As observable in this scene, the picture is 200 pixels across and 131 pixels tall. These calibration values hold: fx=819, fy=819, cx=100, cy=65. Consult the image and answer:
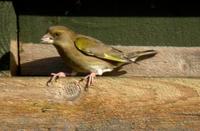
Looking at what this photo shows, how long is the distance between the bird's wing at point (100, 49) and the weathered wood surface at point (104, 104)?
1.29 ft

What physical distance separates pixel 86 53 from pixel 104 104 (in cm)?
57

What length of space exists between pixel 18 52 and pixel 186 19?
89 cm

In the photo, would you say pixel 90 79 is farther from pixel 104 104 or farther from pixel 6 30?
pixel 6 30

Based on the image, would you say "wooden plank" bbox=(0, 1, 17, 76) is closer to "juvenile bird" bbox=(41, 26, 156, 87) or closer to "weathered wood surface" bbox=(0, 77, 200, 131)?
"juvenile bird" bbox=(41, 26, 156, 87)

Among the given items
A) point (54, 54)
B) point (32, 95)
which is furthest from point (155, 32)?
point (32, 95)

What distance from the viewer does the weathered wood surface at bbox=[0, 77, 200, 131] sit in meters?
3.78

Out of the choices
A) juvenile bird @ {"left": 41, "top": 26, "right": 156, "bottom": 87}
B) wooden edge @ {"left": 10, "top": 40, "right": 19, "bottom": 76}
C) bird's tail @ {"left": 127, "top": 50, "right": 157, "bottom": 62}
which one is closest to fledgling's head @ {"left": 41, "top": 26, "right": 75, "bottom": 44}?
juvenile bird @ {"left": 41, "top": 26, "right": 156, "bottom": 87}

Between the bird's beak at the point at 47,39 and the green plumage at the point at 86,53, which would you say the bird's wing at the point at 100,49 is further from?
the bird's beak at the point at 47,39

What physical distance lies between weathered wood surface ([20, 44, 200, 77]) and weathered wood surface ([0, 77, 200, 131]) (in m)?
0.46

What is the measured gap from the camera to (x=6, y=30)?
13.5ft

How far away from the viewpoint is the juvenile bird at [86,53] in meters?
4.18

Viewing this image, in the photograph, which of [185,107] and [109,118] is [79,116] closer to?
[109,118]

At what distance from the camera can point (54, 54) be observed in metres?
4.35
